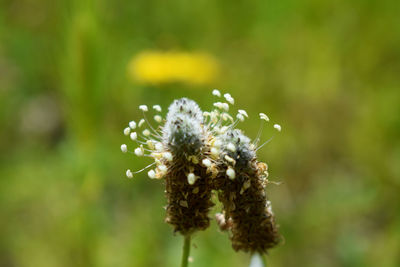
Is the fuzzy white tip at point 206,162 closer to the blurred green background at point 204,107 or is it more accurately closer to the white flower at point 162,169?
the white flower at point 162,169

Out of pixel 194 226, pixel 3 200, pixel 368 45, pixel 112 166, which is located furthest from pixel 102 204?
pixel 368 45

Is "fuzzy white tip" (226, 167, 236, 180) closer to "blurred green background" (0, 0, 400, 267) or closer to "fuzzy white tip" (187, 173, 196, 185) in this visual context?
"fuzzy white tip" (187, 173, 196, 185)

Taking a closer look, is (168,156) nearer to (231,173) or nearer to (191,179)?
(191,179)

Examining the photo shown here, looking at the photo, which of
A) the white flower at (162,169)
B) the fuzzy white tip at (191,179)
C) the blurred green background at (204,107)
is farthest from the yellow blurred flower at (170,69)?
the fuzzy white tip at (191,179)

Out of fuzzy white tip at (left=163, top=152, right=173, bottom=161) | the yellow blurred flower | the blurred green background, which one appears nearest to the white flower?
fuzzy white tip at (left=163, top=152, right=173, bottom=161)

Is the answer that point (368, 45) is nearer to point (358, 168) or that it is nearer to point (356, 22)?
point (356, 22)

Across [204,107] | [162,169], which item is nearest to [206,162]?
[162,169]
